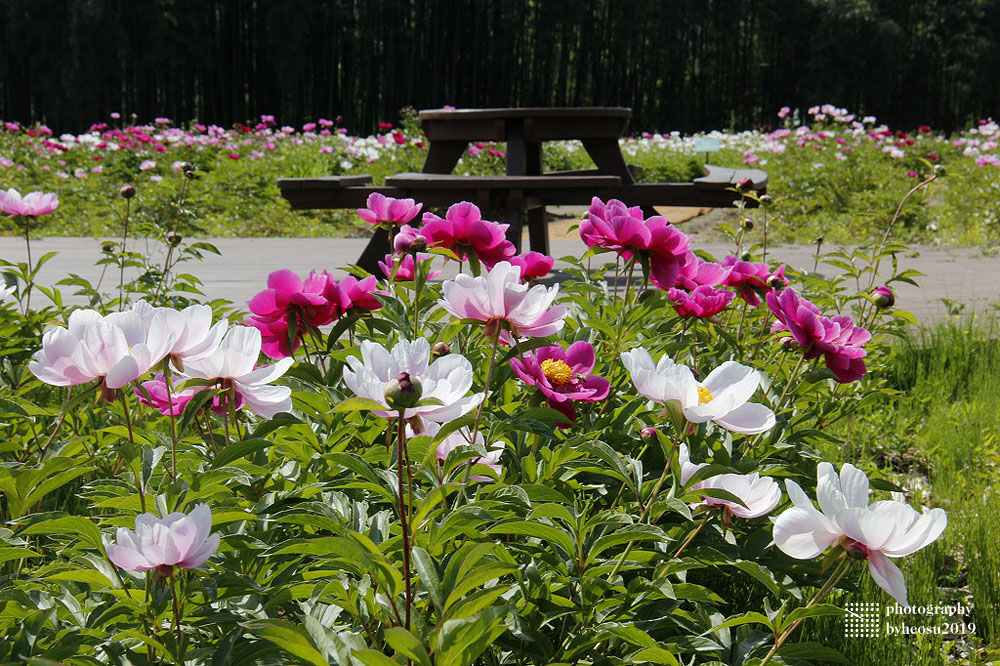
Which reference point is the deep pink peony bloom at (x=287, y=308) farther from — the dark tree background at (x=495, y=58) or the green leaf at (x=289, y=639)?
the dark tree background at (x=495, y=58)

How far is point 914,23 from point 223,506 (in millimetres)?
26230

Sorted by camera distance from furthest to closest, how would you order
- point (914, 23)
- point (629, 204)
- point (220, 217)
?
point (914, 23)
point (220, 217)
point (629, 204)

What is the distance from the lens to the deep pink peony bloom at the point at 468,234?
1354mm

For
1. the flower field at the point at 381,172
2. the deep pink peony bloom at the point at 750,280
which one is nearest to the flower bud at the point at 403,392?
the deep pink peony bloom at the point at 750,280

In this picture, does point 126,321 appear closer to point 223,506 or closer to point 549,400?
point 223,506

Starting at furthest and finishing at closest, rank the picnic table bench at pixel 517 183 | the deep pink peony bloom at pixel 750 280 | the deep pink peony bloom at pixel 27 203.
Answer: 1. the picnic table bench at pixel 517 183
2. the deep pink peony bloom at pixel 27 203
3. the deep pink peony bloom at pixel 750 280

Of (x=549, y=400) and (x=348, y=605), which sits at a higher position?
(x=549, y=400)

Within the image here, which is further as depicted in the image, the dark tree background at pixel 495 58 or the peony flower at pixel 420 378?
the dark tree background at pixel 495 58

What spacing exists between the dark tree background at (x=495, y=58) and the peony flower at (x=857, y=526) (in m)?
16.2

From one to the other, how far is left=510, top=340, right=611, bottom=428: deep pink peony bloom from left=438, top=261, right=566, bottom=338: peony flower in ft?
0.21

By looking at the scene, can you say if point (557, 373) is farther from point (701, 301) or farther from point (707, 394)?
point (701, 301)

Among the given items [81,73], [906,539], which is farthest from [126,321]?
[81,73]

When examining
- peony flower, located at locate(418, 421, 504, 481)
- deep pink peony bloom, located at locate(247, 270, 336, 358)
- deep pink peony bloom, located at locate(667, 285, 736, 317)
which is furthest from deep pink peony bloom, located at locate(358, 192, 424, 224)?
peony flower, located at locate(418, 421, 504, 481)

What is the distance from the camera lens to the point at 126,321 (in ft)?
2.87
